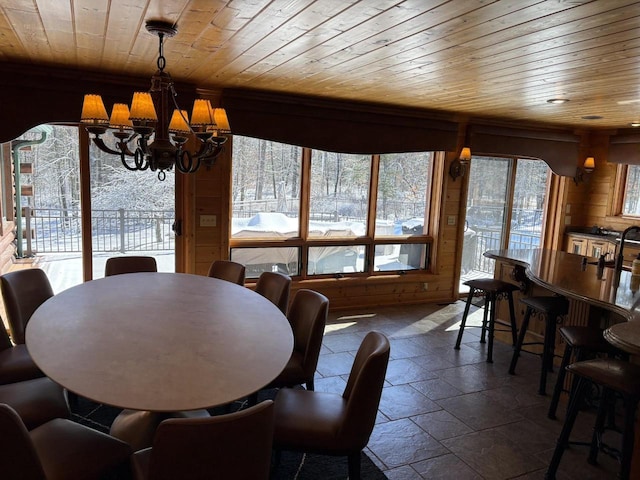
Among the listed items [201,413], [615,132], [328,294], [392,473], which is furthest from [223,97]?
[615,132]

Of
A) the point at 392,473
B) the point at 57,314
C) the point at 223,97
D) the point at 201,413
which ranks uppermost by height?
the point at 223,97

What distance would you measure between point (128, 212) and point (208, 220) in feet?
2.52

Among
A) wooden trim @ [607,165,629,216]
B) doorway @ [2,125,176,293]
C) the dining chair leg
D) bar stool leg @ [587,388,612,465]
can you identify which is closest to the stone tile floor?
bar stool leg @ [587,388,612,465]

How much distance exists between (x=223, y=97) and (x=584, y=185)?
5480 mm

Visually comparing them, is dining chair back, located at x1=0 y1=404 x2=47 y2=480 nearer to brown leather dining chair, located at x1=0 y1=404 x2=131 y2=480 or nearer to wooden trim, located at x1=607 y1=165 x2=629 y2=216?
brown leather dining chair, located at x1=0 y1=404 x2=131 y2=480

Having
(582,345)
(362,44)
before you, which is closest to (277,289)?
(362,44)

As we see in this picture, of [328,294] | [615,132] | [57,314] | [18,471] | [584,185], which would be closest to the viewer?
[18,471]

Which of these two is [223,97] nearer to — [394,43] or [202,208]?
[202,208]

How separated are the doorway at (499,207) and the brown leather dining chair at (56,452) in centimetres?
536

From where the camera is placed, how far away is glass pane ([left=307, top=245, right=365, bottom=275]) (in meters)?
5.51

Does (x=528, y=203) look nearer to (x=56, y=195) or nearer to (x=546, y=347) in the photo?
(x=546, y=347)

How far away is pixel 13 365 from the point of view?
2.59m

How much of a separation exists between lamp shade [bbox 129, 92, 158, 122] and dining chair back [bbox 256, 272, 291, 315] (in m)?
1.40

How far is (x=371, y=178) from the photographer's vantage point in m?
5.64
